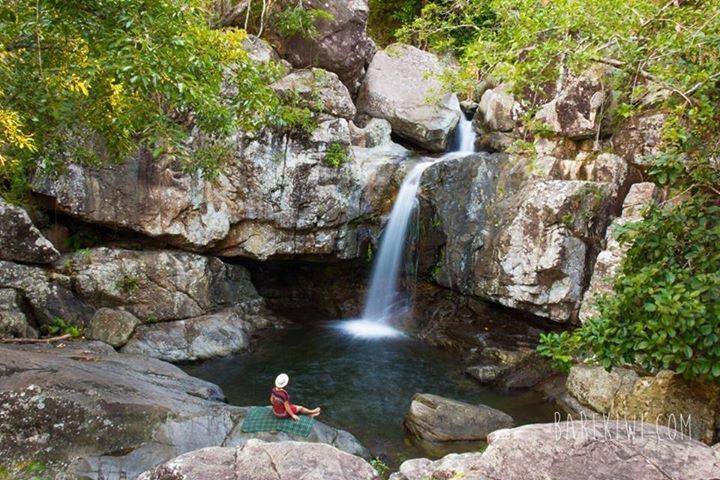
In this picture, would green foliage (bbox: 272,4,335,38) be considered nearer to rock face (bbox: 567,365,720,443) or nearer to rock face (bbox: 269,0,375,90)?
rock face (bbox: 269,0,375,90)

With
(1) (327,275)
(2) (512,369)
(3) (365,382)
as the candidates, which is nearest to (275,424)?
(3) (365,382)

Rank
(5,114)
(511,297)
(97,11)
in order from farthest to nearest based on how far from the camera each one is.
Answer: (511,297) < (97,11) < (5,114)

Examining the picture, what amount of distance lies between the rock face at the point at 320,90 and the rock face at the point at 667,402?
10.1 meters

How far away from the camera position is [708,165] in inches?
259

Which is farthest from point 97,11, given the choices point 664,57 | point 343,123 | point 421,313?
point 421,313

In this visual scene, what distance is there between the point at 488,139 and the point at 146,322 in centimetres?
1089

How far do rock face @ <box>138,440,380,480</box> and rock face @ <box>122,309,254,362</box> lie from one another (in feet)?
27.2

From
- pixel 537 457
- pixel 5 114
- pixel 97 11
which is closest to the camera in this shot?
pixel 537 457

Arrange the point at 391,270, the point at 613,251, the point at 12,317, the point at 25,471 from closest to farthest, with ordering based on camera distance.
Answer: the point at 25,471 → the point at 12,317 → the point at 613,251 → the point at 391,270

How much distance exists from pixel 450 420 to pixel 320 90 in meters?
9.90

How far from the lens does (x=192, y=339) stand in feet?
42.5

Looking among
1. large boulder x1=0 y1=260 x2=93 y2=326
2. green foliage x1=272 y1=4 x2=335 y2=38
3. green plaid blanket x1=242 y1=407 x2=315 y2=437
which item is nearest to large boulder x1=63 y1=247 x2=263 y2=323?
large boulder x1=0 y1=260 x2=93 y2=326

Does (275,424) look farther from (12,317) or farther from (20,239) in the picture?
(20,239)

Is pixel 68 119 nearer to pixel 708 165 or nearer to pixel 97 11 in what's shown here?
pixel 97 11
